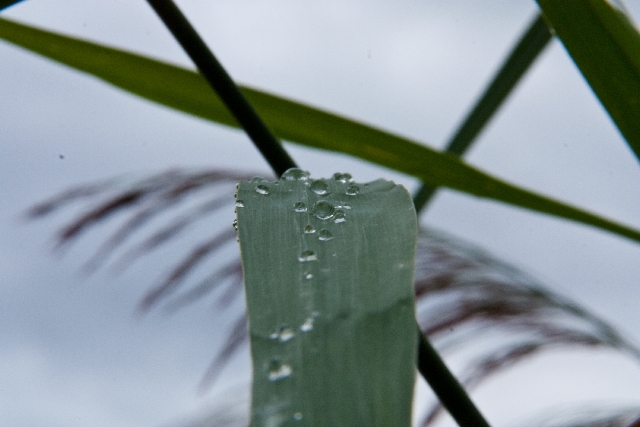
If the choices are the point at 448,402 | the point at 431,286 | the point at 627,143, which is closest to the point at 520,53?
the point at 431,286

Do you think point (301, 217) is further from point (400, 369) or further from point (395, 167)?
point (395, 167)

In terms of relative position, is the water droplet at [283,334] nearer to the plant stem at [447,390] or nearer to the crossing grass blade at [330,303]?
the crossing grass blade at [330,303]

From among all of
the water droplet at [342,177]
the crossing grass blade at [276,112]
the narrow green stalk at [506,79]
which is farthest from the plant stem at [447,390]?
the narrow green stalk at [506,79]

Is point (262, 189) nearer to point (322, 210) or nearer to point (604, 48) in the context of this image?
point (322, 210)

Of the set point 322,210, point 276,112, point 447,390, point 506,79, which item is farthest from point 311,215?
point 506,79

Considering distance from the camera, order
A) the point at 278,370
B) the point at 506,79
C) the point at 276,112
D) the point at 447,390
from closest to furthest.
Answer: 1. the point at 278,370
2. the point at 447,390
3. the point at 276,112
4. the point at 506,79

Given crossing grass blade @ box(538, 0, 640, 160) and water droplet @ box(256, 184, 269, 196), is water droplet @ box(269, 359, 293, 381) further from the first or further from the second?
crossing grass blade @ box(538, 0, 640, 160)
